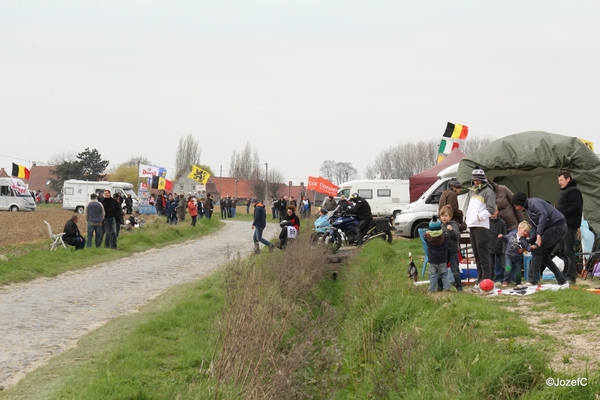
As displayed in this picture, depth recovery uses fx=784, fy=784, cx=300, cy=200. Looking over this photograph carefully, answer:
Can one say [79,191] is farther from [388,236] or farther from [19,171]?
[388,236]

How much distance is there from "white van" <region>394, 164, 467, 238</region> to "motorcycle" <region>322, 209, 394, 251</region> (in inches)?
48.9

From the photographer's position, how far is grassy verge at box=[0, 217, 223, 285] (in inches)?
648

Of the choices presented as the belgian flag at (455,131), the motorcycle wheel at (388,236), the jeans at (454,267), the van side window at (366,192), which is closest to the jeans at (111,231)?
the motorcycle wheel at (388,236)

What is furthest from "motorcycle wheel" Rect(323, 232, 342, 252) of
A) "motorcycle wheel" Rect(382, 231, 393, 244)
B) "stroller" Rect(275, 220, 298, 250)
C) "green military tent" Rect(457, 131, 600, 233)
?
"green military tent" Rect(457, 131, 600, 233)

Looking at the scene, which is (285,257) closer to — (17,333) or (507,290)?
(507,290)

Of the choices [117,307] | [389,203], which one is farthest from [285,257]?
[389,203]

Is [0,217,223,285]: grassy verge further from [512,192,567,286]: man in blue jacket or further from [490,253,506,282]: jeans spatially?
[512,192,567,286]: man in blue jacket

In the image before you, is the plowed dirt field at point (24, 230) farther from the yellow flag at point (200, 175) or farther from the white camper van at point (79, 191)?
the white camper van at point (79, 191)

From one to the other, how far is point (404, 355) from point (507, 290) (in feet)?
17.9

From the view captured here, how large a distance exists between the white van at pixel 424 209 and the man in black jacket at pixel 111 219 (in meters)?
8.50

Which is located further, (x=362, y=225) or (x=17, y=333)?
(x=362, y=225)

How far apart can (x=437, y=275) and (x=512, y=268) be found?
1356mm

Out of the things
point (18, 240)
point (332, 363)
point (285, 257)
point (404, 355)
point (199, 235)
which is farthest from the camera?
point (199, 235)

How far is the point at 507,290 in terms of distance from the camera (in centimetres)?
1136
